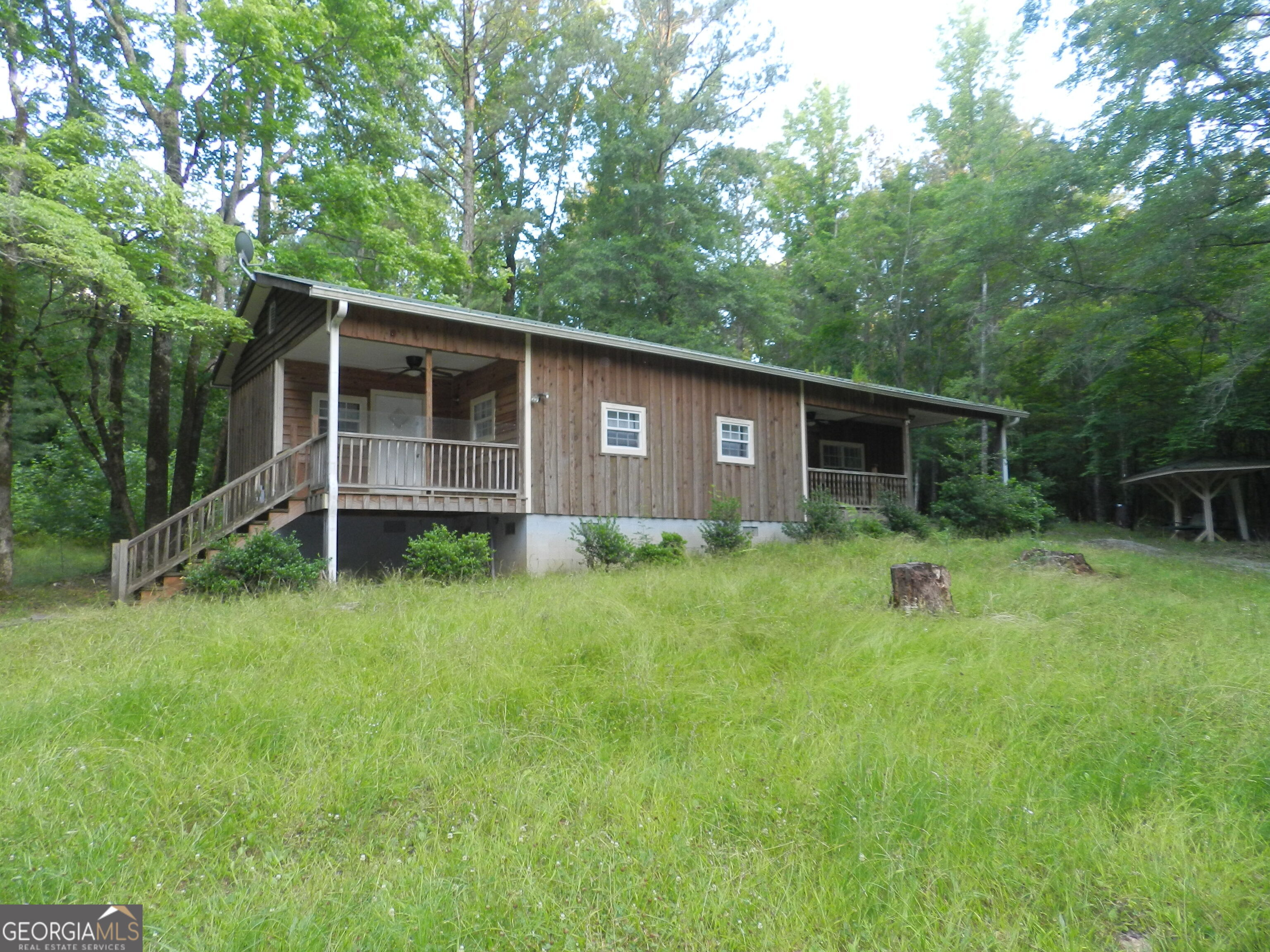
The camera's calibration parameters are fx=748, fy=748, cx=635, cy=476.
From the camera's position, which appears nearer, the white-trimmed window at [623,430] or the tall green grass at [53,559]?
the white-trimmed window at [623,430]

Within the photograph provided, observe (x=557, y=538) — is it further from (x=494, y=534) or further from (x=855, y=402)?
(x=855, y=402)

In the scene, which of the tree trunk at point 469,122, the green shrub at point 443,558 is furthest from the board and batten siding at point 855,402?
the tree trunk at point 469,122

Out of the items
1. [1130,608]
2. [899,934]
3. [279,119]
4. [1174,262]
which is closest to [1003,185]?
[1174,262]

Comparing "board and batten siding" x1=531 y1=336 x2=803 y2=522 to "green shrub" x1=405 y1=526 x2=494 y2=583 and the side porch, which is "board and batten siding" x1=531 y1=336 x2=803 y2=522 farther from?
A: "green shrub" x1=405 y1=526 x2=494 y2=583

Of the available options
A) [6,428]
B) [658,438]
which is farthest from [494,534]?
[6,428]

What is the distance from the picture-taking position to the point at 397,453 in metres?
10.9

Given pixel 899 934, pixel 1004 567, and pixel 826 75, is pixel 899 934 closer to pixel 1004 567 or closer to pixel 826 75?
pixel 1004 567

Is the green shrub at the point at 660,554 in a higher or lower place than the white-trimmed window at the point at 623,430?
lower

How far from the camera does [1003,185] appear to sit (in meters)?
17.2

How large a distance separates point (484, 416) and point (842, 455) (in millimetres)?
10256

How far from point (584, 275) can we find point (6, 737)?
69.5ft

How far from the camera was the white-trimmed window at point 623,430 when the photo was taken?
12.7 metres

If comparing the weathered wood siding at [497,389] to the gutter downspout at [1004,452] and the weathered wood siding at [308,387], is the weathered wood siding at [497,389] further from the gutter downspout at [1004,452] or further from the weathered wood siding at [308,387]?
the gutter downspout at [1004,452]

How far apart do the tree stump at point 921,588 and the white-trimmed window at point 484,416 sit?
25.0 feet
